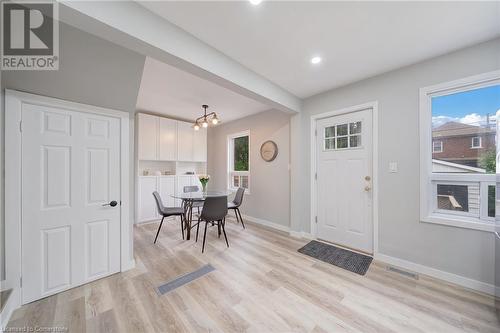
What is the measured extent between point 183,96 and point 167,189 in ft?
7.73

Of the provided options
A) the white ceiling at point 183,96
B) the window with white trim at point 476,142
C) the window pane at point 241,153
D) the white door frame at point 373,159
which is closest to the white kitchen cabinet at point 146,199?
the white ceiling at point 183,96

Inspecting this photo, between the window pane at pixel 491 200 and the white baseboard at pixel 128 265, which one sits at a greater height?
the window pane at pixel 491 200

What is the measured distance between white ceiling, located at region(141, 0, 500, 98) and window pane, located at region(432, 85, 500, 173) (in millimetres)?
551

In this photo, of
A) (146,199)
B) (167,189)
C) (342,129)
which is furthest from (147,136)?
(342,129)

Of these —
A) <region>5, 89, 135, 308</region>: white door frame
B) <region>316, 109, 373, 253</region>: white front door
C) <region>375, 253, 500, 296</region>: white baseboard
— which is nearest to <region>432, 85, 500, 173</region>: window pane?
<region>316, 109, 373, 253</region>: white front door

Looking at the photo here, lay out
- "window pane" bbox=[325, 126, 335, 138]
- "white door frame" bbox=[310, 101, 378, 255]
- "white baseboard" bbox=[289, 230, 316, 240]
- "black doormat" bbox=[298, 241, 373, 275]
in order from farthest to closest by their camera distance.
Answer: "white baseboard" bbox=[289, 230, 316, 240]
"window pane" bbox=[325, 126, 335, 138]
"white door frame" bbox=[310, 101, 378, 255]
"black doormat" bbox=[298, 241, 373, 275]

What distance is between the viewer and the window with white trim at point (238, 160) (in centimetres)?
473

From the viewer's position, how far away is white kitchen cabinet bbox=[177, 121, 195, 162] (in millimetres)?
4793

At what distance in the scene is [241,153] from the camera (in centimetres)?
492

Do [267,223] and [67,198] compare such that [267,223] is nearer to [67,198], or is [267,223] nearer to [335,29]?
[67,198]

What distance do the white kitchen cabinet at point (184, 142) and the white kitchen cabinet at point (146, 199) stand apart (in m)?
0.86

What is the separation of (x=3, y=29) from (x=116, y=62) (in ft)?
2.21

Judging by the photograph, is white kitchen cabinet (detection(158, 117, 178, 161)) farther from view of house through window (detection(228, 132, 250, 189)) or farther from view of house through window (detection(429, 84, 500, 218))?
view of house through window (detection(429, 84, 500, 218))

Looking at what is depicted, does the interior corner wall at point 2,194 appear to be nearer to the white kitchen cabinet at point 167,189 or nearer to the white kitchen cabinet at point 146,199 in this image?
the white kitchen cabinet at point 146,199
